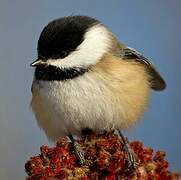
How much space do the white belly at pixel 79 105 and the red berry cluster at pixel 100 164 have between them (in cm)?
28

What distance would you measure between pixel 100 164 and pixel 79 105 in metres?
0.45

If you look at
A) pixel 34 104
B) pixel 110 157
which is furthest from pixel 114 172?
pixel 34 104

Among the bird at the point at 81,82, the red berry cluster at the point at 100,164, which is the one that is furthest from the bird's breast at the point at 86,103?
the red berry cluster at the point at 100,164

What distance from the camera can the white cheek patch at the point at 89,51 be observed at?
267cm

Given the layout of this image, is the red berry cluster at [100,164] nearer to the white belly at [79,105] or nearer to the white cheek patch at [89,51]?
the white belly at [79,105]

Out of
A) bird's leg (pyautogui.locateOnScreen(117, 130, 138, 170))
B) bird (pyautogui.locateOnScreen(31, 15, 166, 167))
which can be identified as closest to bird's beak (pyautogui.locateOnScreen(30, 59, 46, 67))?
bird (pyautogui.locateOnScreen(31, 15, 166, 167))

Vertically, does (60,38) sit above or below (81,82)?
above

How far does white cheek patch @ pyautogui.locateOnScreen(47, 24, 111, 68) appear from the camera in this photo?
267 centimetres

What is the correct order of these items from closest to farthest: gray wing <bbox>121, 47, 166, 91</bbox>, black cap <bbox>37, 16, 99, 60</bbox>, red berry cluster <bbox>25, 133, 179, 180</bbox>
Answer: red berry cluster <bbox>25, 133, 179, 180</bbox>, black cap <bbox>37, 16, 99, 60</bbox>, gray wing <bbox>121, 47, 166, 91</bbox>

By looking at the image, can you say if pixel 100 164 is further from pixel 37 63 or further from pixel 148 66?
pixel 148 66

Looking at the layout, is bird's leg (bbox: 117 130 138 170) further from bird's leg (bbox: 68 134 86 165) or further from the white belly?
the white belly

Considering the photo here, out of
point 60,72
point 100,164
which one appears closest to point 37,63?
point 60,72

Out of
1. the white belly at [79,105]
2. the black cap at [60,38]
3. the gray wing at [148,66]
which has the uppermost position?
the gray wing at [148,66]

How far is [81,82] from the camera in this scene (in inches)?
104
